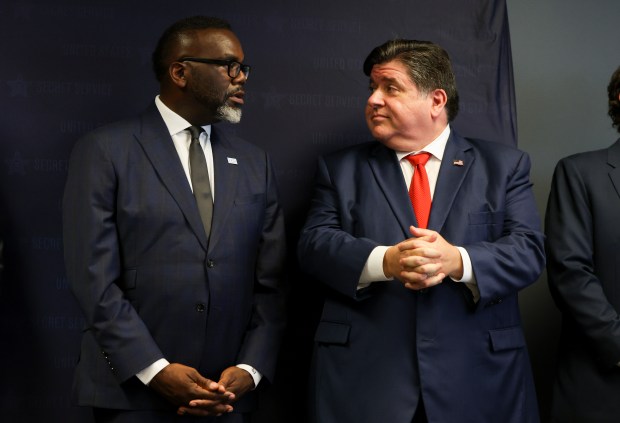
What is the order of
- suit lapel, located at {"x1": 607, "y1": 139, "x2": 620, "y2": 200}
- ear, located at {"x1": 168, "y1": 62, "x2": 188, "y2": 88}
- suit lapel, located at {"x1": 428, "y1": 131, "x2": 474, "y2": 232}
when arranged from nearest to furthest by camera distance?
suit lapel, located at {"x1": 428, "y1": 131, "x2": 474, "y2": 232}
ear, located at {"x1": 168, "y1": 62, "x2": 188, "y2": 88}
suit lapel, located at {"x1": 607, "y1": 139, "x2": 620, "y2": 200}

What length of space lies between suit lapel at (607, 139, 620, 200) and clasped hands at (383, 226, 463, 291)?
829 mm

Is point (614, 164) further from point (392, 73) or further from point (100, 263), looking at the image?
point (100, 263)

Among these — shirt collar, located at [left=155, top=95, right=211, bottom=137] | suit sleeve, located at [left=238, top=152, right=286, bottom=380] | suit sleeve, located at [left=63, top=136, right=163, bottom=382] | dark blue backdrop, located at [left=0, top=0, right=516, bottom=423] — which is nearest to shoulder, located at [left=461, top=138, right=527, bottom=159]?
dark blue backdrop, located at [left=0, top=0, right=516, bottom=423]

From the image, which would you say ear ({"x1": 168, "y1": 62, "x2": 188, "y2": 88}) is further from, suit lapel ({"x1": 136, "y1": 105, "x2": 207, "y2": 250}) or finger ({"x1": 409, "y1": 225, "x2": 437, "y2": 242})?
finger ({"x1": 409, "y1": 225, "x2": 437, "y2": 242})

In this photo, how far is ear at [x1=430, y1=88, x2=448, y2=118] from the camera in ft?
9.26

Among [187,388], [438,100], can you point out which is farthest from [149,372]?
[438,100]

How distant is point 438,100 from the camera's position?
2.84 meters

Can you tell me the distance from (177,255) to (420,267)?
705 mm

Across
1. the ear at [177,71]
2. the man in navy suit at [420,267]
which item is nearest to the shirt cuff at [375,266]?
the man in navy suit at [420,267]

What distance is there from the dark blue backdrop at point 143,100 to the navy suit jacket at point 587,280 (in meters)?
0.45

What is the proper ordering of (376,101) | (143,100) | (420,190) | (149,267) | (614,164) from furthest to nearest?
(143,100)
(614,164)
(376,101)
(420,190)
(149,267)

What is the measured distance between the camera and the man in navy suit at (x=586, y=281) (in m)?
2.83

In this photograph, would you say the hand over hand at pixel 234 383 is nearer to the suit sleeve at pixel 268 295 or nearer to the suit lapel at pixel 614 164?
the suit sleeve at pixel 268 295

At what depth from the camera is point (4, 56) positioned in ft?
10.1
